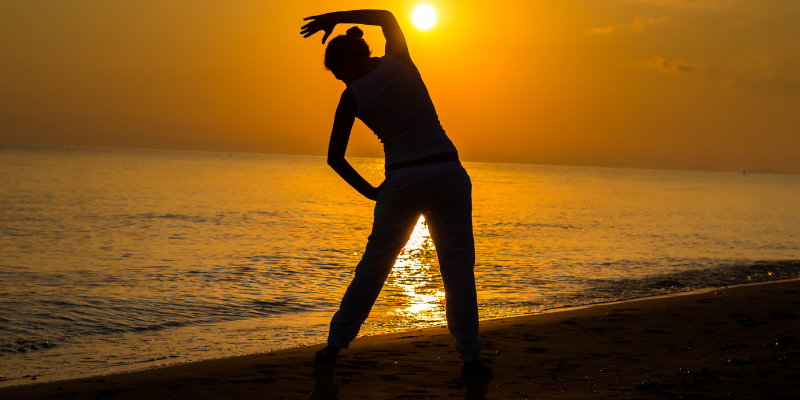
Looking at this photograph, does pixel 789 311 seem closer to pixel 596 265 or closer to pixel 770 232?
pixel 596 265

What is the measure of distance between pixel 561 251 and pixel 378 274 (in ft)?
40.8

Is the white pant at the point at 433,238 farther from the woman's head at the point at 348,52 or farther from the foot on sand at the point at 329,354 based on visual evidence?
the woman's head at the point at 348,52

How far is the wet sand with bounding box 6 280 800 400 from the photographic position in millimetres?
3309

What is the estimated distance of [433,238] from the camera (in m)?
3.54

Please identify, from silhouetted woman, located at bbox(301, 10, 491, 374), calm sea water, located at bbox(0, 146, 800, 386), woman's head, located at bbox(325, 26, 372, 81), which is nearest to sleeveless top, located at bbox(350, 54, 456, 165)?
silhouetted woman, located at bbox(301, 10, 491, 374)

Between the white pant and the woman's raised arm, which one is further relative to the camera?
the woman's raised arm

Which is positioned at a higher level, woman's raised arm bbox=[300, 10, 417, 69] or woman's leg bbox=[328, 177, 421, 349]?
woman's raised arm bbox=[300, 10, 417, 69]

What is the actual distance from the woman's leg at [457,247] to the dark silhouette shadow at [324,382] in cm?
80

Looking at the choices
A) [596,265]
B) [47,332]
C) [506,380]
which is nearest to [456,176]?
[506,380]

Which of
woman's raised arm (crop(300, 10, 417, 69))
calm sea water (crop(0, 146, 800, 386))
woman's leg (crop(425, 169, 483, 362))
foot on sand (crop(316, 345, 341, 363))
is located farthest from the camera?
calm sea water (crop(0, 146, 800, 386))

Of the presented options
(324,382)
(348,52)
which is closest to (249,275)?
(324,382)

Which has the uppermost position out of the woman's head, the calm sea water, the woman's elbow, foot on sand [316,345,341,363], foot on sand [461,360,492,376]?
the woman's head

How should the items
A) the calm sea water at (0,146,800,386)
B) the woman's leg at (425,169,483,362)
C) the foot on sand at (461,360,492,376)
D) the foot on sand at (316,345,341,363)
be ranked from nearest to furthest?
the woman's leg at (425,169,483,362)
the foot on sand at (461,360,492,376)
the foot on sand at (316,345,341,363)
the calm sea water at (0,146,800,386)

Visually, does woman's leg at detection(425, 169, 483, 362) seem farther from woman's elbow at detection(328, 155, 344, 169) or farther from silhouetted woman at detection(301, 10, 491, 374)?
woman's elbow at detection(328, 155, 344, 169)
